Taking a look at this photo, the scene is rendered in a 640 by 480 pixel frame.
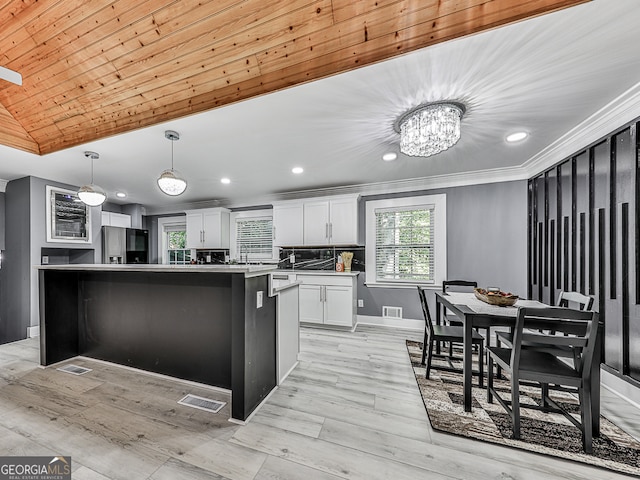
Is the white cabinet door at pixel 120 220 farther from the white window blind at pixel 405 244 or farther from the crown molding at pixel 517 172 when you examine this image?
the white window blind at pixel 405 244

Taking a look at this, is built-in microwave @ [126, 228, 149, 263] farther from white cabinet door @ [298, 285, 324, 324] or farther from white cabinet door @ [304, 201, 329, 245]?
white cabinet door @ [298, 285, 324, 324]

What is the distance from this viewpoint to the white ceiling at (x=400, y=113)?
4.88 ft

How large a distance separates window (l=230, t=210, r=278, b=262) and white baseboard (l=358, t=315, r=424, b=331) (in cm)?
224

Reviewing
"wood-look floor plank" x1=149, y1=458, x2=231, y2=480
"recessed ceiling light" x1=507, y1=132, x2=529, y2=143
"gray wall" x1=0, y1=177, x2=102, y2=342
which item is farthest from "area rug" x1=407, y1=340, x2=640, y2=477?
"gray wall" x1=0, y1=177, x2=102, y2=342

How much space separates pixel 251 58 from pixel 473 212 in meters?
3.82

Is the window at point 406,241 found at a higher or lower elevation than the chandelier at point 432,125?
lower

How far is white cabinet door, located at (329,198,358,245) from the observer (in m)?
4.40

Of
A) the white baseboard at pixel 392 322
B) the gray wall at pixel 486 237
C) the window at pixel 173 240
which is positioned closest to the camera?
the gray wall at pixel 486 237

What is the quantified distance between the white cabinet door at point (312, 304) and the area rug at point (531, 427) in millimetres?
2134

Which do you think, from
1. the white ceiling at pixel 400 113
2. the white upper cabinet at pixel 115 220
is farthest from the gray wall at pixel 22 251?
the white upper cabinet at pixel 115 220

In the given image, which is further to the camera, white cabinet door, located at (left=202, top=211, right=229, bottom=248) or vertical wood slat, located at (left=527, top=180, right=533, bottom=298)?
white cabinet door, located at (left=202, top=211, right=229, bottom=248)

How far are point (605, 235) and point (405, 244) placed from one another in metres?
2.38

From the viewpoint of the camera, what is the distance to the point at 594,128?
2.38 m

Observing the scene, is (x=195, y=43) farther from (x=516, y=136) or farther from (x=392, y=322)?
(x=392, y=322)
